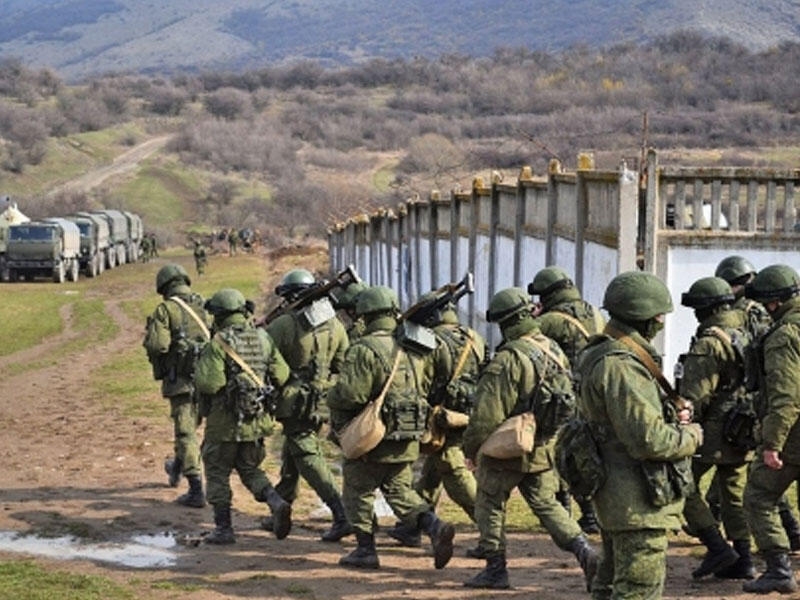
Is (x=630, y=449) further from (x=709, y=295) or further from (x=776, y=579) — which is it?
(x=709, y=295)

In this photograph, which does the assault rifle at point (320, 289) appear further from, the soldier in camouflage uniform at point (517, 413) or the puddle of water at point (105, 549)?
the soldier in camouflage uniform at point (517, 413)

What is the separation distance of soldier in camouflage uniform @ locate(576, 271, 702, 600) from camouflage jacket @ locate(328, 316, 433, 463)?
281 cm

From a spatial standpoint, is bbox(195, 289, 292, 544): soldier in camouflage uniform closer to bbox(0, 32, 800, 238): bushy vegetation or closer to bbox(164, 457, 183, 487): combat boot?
bbox(164, 457, 183, 487): combat boot

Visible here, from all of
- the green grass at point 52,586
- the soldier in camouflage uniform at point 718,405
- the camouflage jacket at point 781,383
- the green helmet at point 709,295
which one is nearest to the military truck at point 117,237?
the green grass at point 52,586

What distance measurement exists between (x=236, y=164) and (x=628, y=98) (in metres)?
28.9

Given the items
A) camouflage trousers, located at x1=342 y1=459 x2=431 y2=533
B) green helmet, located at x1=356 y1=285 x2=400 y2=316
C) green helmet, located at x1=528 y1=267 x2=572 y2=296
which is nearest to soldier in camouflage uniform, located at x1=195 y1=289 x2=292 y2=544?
camouflage trousers, located at x1=342 y1=459 x2=431 y2=533

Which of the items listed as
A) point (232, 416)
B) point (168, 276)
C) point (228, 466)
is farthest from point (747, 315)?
point (168, 276)

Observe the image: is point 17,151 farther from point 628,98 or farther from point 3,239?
point 3,239

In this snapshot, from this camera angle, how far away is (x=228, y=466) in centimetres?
1229

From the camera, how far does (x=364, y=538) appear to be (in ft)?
37.1

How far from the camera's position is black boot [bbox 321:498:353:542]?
40.9ft

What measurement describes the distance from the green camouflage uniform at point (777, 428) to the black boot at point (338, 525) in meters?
3.43

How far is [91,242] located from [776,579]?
47431mm

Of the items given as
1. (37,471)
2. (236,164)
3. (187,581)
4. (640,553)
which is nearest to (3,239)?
(37,471)
